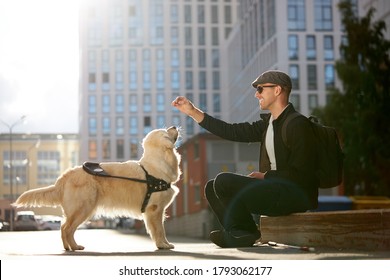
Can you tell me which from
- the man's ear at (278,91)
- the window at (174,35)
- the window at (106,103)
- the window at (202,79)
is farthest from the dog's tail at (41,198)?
the window at (106,103)

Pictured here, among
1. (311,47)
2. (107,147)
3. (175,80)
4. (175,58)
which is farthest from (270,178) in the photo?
(107,147)

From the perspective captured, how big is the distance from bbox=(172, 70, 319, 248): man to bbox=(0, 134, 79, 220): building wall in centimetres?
163

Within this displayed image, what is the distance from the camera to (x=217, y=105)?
6631 cm

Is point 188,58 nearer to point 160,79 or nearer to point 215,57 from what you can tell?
point 215,57

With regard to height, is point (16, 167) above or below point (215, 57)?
below

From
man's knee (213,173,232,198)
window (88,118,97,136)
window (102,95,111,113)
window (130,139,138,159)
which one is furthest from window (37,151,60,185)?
window (102,95,111,113)

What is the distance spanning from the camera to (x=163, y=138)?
5.15m

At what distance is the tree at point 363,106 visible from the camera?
75.7 feet

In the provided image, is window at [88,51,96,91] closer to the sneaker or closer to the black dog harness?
the black dog harness

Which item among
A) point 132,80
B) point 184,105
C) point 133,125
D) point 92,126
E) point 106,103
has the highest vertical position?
point 132,80

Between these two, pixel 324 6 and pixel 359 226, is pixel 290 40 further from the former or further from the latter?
pixel 359 226

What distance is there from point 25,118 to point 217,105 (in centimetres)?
6065

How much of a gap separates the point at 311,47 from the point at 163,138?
45.5 m

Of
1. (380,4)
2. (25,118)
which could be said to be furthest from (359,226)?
(380,4)
